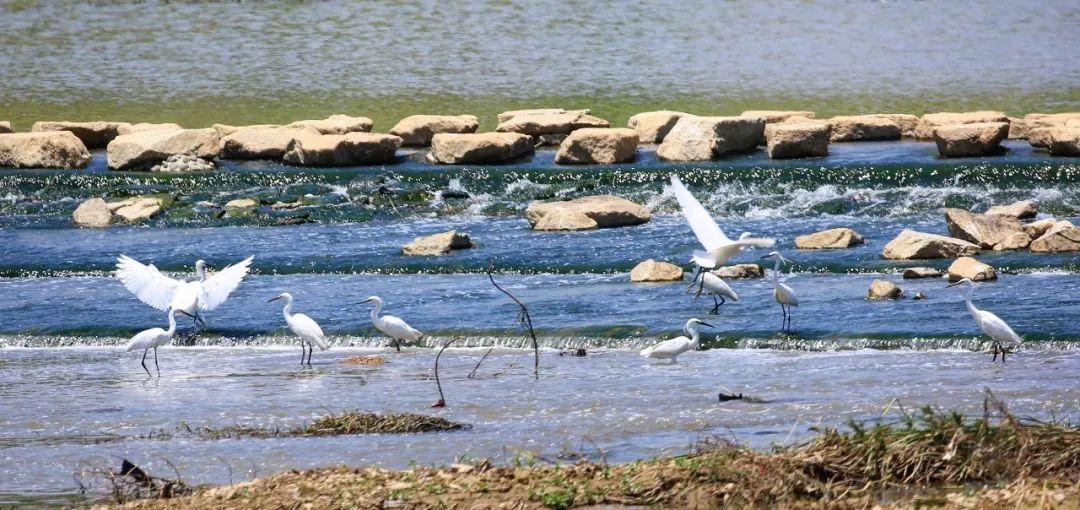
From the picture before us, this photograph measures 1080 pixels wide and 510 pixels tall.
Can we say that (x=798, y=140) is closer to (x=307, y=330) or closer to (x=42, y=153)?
(x=307, y=330)

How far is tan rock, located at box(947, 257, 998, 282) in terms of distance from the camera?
1468 centimetres

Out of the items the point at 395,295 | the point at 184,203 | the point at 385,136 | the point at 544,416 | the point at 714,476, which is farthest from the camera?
the point at 385,136

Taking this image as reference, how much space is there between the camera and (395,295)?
1560 centimetres

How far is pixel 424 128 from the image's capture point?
82.1 ft

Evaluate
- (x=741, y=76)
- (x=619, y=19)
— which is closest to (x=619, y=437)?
(x=741, y=76)

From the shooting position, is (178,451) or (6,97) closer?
(178,451)

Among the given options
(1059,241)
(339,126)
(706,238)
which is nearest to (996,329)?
(706,238)

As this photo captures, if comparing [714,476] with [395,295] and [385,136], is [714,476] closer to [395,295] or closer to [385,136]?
[395,295]

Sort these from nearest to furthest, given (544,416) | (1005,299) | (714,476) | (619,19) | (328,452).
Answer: (714,476) < (328,452) < (544,416) < (1005,299) < (619,19)

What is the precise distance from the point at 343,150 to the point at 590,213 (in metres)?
5.56

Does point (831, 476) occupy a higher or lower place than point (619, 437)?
higher

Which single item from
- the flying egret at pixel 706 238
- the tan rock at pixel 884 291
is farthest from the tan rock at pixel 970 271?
the flying egret at pixel 706 238

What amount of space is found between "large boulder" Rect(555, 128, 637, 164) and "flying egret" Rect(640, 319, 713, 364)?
1027 centimetres

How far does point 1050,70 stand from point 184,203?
19.9m
